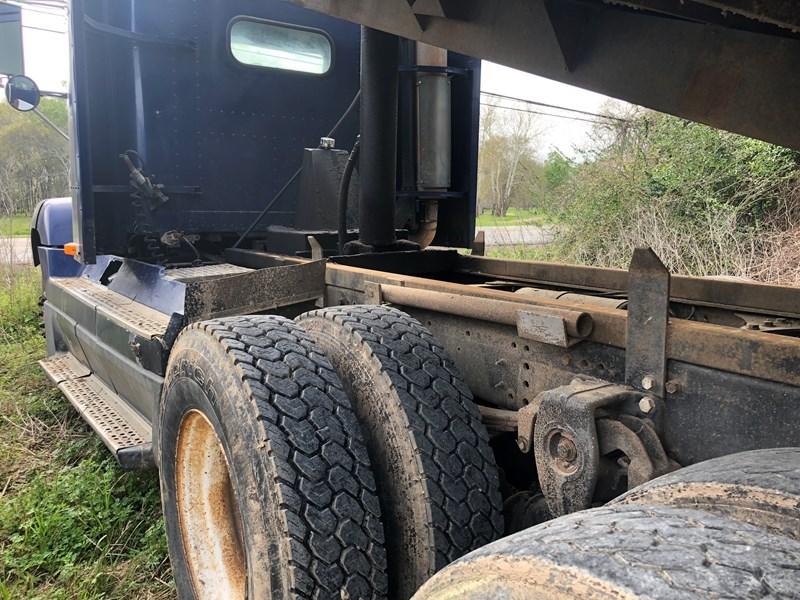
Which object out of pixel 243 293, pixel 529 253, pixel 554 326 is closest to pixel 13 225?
pixel 529 253

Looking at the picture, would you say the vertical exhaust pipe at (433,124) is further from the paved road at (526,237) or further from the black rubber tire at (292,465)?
the paved road at (526,237)

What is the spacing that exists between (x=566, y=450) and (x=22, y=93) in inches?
171

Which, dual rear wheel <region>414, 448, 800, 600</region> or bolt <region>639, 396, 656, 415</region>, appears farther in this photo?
bolt <region>639, 396, 656, 415</region>

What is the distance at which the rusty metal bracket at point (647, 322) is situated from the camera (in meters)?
1.80

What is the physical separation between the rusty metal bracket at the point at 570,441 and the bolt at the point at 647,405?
1.6 inches

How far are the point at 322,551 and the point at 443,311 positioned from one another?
2.95 feet

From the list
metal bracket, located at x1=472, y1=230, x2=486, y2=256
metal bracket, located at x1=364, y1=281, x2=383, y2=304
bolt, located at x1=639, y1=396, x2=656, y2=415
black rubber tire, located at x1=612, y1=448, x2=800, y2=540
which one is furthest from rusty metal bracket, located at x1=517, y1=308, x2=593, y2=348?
metal bracket, located at x1=472, y1=230, x2=486, y2=256

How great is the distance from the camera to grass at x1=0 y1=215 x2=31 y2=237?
11438mm

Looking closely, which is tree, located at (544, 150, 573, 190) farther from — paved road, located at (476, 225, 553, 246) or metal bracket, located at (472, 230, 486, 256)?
metal bracket, located at (472, 230, 486, 256)

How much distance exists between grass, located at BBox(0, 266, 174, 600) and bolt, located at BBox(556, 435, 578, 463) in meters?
2.08

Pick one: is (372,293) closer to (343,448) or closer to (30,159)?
(343,448)

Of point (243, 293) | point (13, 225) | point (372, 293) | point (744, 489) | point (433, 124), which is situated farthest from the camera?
point (13, 225)

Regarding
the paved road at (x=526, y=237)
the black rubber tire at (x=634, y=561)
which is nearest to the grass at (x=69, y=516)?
the black rubber tire at (x=634, y=561)

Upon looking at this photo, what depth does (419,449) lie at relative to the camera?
2.12 meters
